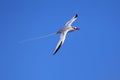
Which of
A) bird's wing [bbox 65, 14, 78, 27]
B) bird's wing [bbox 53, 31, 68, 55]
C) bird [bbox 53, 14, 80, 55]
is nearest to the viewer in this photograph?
bird's wing [bbox 53, 31, 68, 55]

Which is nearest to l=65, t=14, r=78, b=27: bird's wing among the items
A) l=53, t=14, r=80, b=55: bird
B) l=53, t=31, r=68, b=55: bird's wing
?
l=53, t=14, r=80, b=55: bird

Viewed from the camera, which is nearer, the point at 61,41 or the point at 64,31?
the point at 61,41

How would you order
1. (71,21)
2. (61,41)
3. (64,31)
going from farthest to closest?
(71,21)
(64,31)
(61,41)

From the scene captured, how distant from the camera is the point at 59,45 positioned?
18.0m

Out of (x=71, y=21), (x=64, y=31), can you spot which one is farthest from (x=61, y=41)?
(x=71, y=21)

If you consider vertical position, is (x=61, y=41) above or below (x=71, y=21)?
below

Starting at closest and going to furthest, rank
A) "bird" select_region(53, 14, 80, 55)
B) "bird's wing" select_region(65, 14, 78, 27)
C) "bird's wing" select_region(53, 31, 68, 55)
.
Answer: "bird's wing" select_region(53, 31, 68, 55) < "bird" select_region(53, 14, 80, 55) < "bird's wing" select_region(65, 14, 78, 27)

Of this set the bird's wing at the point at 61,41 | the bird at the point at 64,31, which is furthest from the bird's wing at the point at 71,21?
the bird's wing at the point at 61,41

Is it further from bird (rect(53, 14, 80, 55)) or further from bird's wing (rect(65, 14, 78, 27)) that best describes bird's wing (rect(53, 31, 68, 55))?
bird's wing (rect(65, 14, 78, 27))

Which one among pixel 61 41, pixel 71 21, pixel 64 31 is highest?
pixel 71 21

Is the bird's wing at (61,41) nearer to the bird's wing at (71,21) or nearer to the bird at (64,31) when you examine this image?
the bird at (64,31)

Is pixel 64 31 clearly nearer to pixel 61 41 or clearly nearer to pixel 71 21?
pixel 61 41

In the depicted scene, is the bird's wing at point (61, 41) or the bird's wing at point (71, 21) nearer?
the bird's wing at point (61, 41)

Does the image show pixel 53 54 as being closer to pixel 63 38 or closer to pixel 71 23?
pixel 63 38
